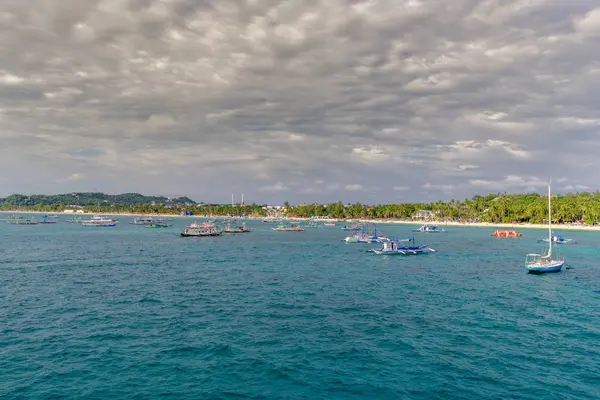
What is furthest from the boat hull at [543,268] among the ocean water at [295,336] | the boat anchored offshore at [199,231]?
the boat anchored offshore at [199,231]

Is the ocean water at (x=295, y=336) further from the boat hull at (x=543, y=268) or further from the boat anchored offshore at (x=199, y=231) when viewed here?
the boat anchored offshore at (x=199, y=231)

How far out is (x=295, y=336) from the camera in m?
34.4

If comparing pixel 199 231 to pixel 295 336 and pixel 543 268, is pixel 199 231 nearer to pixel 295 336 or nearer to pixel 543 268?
pixel 543 268

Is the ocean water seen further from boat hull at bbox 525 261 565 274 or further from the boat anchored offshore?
the boat anchored offshore

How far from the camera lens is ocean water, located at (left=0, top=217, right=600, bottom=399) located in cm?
2556

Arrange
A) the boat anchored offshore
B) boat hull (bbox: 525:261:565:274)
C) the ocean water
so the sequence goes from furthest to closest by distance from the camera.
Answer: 1. the boat anchored offshore
2. boat hull (bbox: 525:261:565:274)
3. the ocean water

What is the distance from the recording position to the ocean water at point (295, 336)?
2556 cm

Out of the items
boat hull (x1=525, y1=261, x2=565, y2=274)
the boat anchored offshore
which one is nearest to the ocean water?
boat hull (x1=525, y1=261, x2=565, y2=274)

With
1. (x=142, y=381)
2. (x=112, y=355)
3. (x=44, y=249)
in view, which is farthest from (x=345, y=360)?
(x=44, y=249)

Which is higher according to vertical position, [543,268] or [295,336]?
[543,268]

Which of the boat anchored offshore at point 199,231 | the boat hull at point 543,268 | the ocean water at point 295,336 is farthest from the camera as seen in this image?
the boat anchored offshore at point 199,231

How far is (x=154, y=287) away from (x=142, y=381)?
1202 inches

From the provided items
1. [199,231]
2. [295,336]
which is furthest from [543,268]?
[199,231]

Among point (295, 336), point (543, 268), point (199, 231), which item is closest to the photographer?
point (295, 336)
